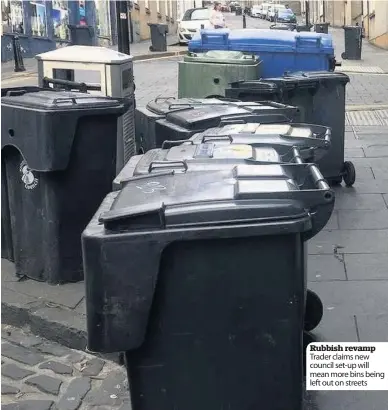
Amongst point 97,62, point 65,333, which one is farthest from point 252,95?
point 65,333

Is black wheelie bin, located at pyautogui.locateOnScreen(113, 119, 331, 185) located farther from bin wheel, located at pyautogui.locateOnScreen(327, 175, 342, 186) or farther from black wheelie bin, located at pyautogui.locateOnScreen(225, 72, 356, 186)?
bin wheel, located at pyautogui.locateOnScreen(327, 175, 342, 186)

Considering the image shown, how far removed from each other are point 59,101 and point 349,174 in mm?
3442

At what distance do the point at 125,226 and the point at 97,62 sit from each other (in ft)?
10.8

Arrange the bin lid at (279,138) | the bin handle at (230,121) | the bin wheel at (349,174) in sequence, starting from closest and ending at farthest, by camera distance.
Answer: the bin lid at (279,138) → the bin handle at (230,121) → the bin wheel at (349,174)

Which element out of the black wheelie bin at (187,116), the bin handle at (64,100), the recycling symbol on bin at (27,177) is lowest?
the recycling symbol on bin at (27,177)

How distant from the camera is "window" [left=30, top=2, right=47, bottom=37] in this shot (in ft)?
78.9

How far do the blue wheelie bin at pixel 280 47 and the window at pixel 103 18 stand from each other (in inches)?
853

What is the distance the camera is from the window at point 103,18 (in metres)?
30.6

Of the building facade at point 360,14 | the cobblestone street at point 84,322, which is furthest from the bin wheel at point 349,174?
the building facade at point 360,14

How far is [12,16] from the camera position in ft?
73.8

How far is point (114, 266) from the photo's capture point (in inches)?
109

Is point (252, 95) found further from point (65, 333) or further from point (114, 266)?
point (114, 266)

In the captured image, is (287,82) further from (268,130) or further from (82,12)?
(82,12)

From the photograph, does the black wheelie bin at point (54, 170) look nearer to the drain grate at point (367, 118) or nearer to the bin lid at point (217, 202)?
the bin lid at point (217, 202)
